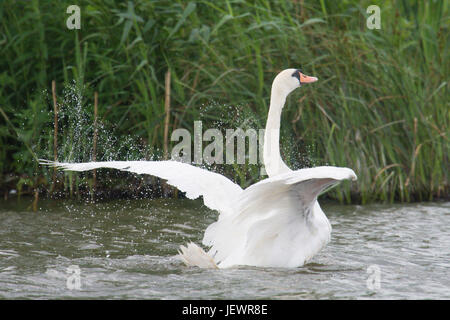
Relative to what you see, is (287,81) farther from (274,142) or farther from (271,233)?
(271,233)

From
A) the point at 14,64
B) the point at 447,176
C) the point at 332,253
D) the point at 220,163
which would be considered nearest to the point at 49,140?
the point at 14,64

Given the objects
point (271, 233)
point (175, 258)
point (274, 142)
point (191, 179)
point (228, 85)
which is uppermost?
point (228, 85)

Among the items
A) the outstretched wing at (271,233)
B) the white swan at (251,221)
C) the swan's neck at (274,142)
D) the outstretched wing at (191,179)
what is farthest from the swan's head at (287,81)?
the outstretched wing at (271,233)

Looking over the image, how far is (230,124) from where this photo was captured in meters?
8.92

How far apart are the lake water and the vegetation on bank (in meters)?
0.45

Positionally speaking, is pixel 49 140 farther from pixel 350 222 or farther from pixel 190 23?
pixel 350 222

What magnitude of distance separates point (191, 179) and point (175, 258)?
2.40 feet

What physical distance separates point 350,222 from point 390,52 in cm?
193

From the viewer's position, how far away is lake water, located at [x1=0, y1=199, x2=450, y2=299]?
18.3 feet

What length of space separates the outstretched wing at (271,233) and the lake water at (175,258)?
0.38 ft

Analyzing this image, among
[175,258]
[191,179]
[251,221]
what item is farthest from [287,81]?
[175,258]

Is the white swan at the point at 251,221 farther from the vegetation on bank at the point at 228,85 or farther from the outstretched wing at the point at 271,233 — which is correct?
the vegetation on bank at the point at 228,85

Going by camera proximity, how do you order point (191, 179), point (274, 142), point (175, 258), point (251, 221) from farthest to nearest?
point (175, 258) < point (274, 142) < point (191, 179) < point (251, 221)

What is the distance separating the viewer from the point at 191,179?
6246 millimetres
